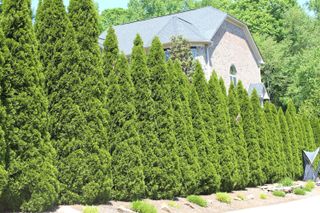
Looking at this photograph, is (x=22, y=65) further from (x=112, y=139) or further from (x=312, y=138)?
(x=312, y=138)

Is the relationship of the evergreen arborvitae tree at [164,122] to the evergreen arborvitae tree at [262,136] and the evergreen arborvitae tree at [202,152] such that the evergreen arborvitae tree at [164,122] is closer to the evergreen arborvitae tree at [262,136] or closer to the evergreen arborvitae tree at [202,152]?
the evergreen arborvitae tree at [202,152]

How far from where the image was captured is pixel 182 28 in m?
31.8

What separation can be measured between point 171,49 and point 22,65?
66.4 feet

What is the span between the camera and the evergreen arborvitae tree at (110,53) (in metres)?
11.5

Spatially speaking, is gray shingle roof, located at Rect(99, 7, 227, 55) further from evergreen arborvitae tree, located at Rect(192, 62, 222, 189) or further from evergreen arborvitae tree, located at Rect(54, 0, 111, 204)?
evergreen arborvitae tree, located at Rect(54, 0, 111, 204)

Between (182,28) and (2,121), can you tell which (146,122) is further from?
(182,28)

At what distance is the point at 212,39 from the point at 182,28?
2.51m

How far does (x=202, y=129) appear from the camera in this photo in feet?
48.1

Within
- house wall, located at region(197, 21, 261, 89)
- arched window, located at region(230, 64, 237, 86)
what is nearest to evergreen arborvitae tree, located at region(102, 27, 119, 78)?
house wall, located at region(197, 21, 261, 89)

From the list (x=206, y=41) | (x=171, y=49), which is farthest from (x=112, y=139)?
(x=206, y=41)

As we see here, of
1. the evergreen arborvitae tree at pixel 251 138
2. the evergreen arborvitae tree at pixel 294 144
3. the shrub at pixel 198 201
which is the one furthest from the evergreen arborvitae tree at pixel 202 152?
the evergreen arborvitae tree at pixel 294 144

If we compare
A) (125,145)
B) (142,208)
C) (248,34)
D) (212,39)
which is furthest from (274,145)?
(248,34)

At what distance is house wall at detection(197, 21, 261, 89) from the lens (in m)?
31.9

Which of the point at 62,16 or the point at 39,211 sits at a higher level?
the point at 62,16
